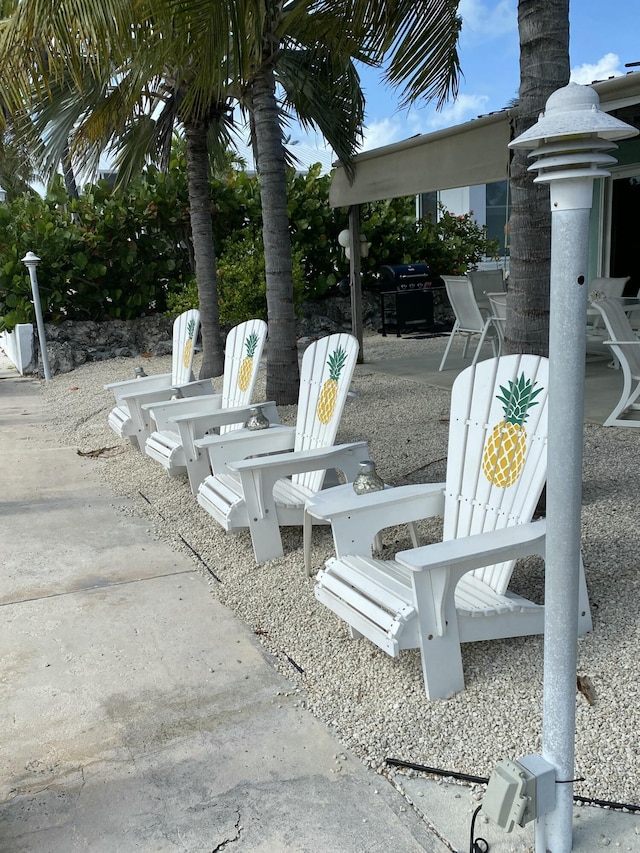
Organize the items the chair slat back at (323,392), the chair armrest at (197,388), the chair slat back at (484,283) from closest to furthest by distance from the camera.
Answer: the chair slat back at (323,392)
the chair armrest at (197,388)
the chair slat back at (484,283)

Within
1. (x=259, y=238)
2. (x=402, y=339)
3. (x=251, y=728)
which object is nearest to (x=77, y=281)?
(x=259, y=238)

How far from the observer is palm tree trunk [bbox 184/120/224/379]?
8.47 meters

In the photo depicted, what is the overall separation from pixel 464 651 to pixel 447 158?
16.6 feet

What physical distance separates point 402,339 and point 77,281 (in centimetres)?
466

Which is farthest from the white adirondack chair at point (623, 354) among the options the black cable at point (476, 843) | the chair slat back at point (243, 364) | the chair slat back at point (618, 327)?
the black cable at point (476, 843)

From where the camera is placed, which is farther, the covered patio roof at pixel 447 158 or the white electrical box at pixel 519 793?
the covered patio roof at pixel 447 158

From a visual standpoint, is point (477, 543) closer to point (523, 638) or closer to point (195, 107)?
point (523, 638)

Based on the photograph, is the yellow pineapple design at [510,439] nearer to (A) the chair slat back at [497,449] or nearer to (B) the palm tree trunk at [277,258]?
(A) the chair slat back at [497,449]

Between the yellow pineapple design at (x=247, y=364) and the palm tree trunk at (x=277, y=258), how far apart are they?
141 cm

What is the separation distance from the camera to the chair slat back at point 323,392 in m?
4.02

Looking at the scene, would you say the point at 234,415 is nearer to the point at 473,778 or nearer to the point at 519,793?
the point at 473,778

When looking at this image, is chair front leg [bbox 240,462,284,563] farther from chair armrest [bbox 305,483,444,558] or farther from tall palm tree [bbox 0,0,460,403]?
tall palm tree [bbox 0,0,460,403]

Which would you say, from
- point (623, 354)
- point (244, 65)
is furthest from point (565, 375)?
point (623, 354)

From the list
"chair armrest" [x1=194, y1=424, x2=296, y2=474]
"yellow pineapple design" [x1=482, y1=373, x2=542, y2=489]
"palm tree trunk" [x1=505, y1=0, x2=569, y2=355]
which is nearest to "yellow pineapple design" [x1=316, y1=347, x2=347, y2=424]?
"chair armrest" [x1=194, y1=424, x2=296, y2=474]
